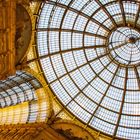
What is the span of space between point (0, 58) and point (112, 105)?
1220 cm

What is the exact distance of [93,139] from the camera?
84.4ft

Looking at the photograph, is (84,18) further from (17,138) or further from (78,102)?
(17,138)

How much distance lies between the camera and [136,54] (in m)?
26.1

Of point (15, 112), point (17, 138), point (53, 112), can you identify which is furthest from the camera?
point (15, 112)

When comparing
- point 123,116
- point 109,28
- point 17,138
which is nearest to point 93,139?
point 123,116

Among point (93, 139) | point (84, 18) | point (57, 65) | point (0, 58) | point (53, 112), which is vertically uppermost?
point (84, 18)

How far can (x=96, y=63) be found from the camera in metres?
26.8

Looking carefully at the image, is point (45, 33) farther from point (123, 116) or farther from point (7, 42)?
point (123, 116)

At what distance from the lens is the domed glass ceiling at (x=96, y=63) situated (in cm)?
2478

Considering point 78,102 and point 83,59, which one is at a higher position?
point 83,59

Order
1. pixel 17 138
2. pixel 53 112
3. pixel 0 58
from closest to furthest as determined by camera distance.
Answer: pixel 0 58 < pixel 17 138 < pixel 53 112

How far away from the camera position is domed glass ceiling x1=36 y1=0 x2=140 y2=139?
81.3 ft

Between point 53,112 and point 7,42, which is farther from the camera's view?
point 53,112

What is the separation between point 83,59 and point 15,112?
22.6ft
